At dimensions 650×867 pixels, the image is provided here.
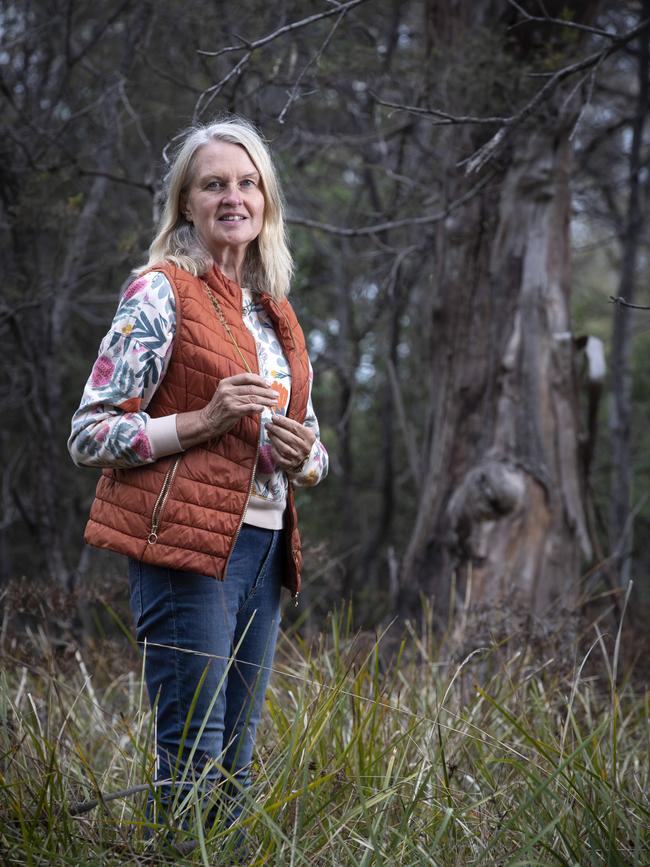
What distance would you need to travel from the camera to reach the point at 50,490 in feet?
20.4

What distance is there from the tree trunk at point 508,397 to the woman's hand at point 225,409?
2.90 metres

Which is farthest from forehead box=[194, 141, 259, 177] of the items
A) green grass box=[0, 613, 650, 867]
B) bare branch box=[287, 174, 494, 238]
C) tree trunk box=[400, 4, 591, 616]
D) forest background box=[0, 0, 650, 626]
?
tree trunk box=[400, 4, 591, 616]

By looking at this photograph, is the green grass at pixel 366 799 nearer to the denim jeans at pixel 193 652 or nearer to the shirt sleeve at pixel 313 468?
the denim jeans at pixel 193 652

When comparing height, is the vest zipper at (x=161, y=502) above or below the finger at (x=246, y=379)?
below

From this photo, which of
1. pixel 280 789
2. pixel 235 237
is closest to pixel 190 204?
pixel 235 237

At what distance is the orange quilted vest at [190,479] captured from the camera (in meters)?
2.31

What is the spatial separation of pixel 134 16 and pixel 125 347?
15.3ft

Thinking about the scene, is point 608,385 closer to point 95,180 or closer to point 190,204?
point 95,180

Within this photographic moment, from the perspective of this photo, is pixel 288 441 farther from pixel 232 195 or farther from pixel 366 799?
pixel 366 799

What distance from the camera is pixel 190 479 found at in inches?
92.4

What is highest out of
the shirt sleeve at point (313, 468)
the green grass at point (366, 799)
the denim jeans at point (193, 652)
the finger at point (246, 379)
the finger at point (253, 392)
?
the finger at point (246, 379)

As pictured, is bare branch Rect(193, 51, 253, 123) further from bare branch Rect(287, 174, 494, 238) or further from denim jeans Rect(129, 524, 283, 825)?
denim jeans Rect(129, 524, 283, 825)

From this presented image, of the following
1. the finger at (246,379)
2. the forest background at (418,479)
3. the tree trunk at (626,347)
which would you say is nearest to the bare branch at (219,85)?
the forest background at (418,479)

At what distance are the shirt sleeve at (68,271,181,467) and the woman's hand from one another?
3 cm
